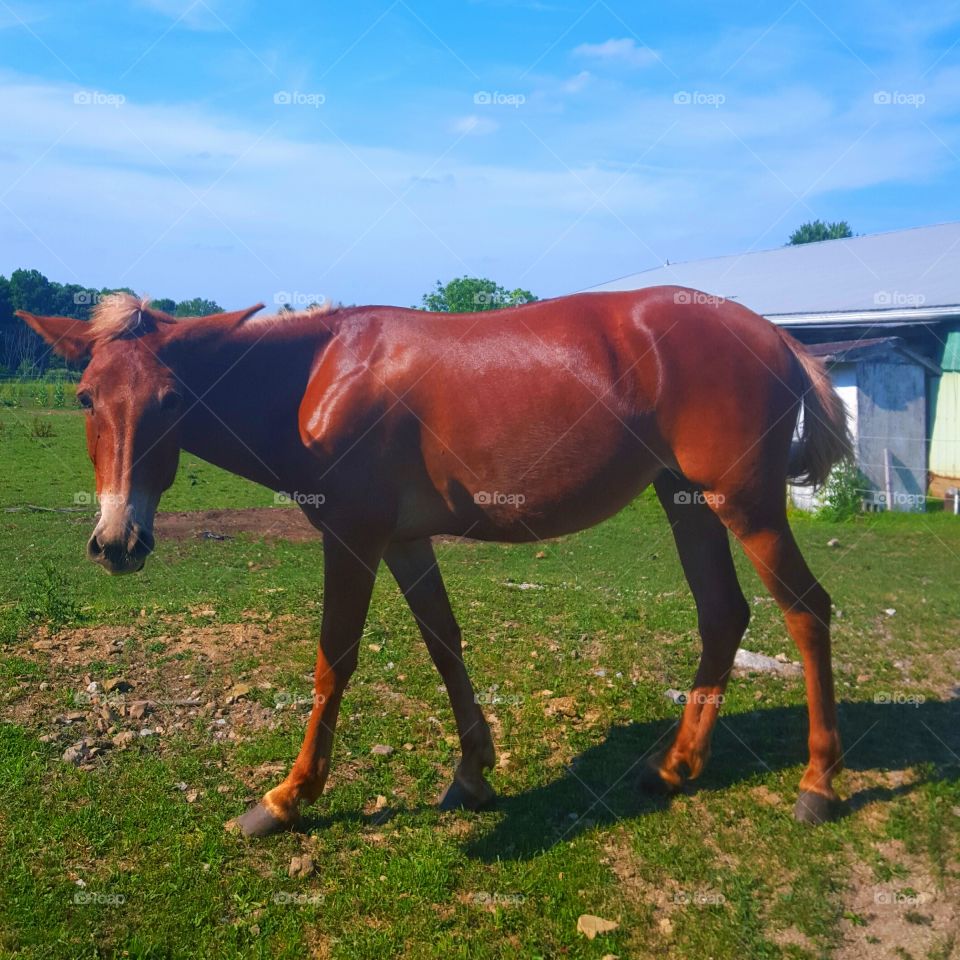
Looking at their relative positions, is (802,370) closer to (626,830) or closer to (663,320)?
(663,320)

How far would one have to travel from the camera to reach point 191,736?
195 inches

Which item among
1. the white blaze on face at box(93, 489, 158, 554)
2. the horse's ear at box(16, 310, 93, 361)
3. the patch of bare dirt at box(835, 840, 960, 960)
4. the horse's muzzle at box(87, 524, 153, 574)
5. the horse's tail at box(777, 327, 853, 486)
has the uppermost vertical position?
the horse's ear at box(16, 310, 93, 361)

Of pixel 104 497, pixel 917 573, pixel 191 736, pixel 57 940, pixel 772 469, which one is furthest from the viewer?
pixel 917 573


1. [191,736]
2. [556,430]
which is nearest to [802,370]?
[556,430]

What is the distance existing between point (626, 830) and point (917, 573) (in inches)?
317

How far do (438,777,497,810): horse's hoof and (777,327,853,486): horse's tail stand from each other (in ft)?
7.99

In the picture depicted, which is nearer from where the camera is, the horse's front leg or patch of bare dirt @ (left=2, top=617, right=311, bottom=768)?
the horse's front leg

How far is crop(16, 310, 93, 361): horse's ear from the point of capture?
3.79 m

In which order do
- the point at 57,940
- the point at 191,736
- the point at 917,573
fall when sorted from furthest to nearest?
1. the point at 917,573
2. the point at 191,736
3. the point at 57,940

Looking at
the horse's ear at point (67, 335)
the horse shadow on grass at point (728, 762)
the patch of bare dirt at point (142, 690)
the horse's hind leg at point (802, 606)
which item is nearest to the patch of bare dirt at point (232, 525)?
the patch of bare dirt at point (142, 690)

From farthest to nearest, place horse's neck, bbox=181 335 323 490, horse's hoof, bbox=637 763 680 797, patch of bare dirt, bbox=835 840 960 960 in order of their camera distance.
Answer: horse's hoof, bbox=637 763 680 797 < horse's neck, bbox=181 335 323 490 < patch of bare dirt, bbox=835 840 960 960

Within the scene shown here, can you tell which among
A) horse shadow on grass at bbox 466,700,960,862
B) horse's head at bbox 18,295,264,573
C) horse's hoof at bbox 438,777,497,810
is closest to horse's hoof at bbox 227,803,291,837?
horse's hoof at bbox 438,777,497,810

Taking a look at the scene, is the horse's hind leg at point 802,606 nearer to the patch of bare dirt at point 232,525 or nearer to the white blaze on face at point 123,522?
the white blaze on face at point 123,522

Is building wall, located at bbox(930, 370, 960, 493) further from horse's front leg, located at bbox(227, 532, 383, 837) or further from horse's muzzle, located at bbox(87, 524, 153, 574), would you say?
horse's muzzle, located at bbox(87, 524, 153, 574)
